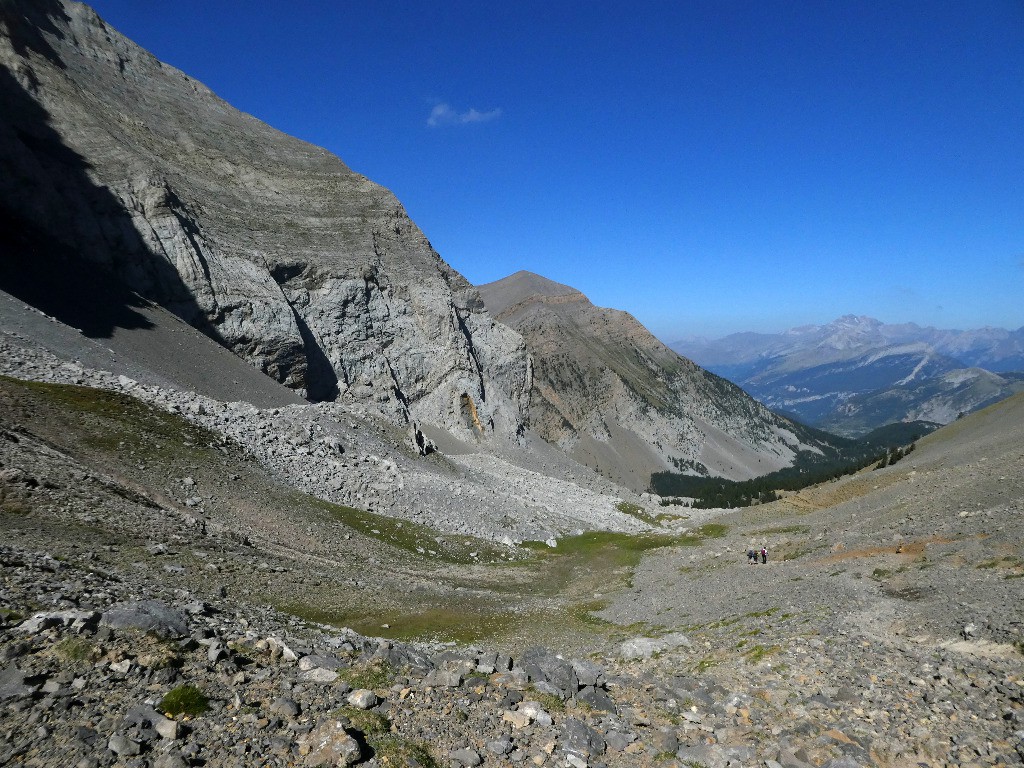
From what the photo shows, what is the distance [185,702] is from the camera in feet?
30.9

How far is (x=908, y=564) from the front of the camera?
80.4ft

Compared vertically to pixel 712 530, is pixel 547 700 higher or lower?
higher

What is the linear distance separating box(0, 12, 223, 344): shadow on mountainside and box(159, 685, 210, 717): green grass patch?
5408cm

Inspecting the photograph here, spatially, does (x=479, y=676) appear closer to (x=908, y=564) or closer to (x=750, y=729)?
(x=750, y=729)

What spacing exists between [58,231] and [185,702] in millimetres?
72826

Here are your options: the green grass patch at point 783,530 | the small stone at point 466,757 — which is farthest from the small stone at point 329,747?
the green grass patch at point 783,530

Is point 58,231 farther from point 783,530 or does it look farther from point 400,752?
point 783,530

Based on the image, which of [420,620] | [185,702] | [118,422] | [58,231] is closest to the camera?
[185,702]

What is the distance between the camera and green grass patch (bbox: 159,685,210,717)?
918cm

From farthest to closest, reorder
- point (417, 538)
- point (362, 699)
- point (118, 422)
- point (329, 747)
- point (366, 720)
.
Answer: point (417, 538) < point (118, 422) < point (362, 699) < point (366, 720) < point (329, 747)

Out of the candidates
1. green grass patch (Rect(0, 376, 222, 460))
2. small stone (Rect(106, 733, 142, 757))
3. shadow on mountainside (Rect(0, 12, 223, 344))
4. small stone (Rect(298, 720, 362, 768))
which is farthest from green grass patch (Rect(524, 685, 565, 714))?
shadow on mountainside (Rect(0, 12, 223, 344))

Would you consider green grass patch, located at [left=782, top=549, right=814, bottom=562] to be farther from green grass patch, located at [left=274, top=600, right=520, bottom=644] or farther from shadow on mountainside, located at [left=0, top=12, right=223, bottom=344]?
shadow on mountainside, located at [left=0, top=12, right=223, bottom=344]

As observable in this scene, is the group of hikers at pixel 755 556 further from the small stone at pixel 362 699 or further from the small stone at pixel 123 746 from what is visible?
the small stone at pixel 123 746

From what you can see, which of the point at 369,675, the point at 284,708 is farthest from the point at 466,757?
the point at 284,708
